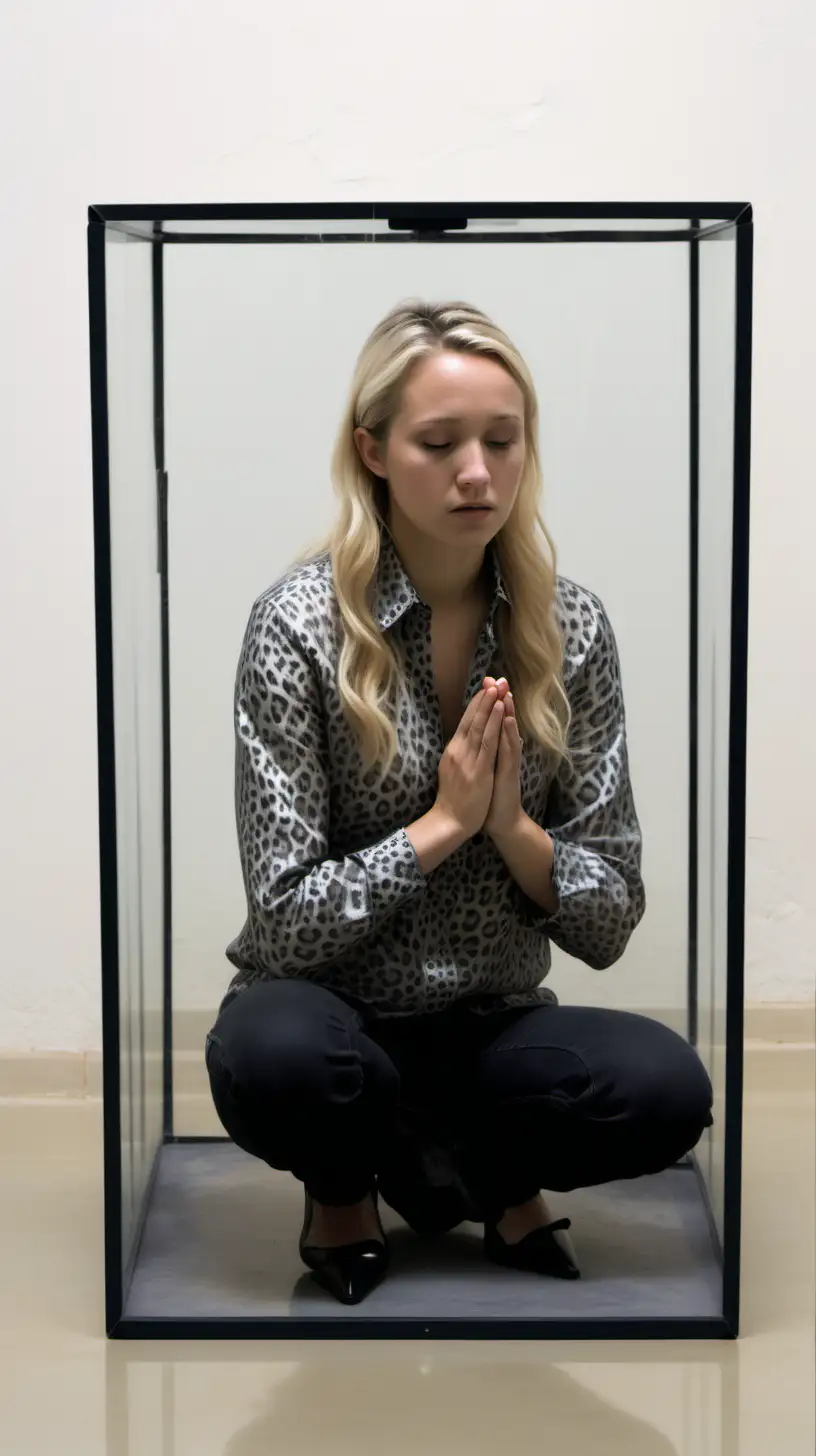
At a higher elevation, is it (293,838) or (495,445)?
(495,445)

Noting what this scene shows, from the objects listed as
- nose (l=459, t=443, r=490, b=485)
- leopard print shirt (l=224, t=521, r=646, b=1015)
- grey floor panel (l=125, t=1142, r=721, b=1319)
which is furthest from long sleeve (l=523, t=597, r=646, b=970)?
grey floor panel (l=125, t=1142, r=721, b=1319)

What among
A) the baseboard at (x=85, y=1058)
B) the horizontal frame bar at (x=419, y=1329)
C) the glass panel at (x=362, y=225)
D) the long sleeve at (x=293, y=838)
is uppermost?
the glass panel at (x=362, y=225)

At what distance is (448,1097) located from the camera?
214cm

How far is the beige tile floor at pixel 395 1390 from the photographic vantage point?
5.91 feet

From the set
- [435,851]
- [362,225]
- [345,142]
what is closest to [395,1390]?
[435,851]

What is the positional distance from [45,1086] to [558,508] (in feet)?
4.11

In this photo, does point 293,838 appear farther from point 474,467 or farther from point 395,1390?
point 395,1390

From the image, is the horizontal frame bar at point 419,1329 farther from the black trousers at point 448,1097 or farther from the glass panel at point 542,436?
the glass panel at point 542,436

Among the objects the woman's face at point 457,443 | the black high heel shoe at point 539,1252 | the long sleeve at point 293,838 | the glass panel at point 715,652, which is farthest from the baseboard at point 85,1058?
the woman's face at point 457,443

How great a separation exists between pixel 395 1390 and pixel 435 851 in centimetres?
50

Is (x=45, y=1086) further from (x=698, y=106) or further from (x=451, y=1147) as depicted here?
(x=698, y=106)

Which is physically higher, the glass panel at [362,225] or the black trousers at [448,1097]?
the glass panel at [362,225]

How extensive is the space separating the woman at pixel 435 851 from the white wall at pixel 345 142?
32.7 inches

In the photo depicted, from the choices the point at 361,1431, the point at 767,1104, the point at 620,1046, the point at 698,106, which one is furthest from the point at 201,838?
the point at 698,106
